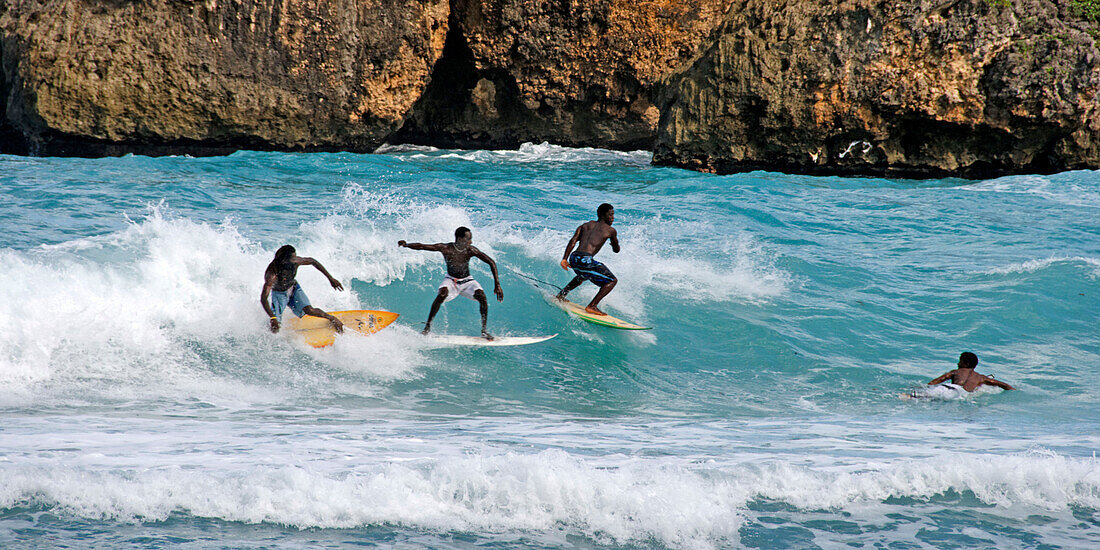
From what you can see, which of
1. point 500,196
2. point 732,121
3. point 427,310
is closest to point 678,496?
point 427,310

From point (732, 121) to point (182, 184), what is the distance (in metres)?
12.0

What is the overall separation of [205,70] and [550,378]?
1625 cm

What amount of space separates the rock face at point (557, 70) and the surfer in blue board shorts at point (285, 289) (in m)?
15.0

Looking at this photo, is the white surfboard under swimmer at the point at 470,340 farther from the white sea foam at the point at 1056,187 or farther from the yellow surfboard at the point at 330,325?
the white sea foam at the point at 1056,187

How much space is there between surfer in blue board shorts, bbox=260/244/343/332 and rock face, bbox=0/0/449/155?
14.5 m

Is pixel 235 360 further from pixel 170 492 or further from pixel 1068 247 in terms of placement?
pixel 1068 247

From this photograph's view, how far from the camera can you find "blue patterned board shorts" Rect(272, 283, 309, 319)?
262 inches

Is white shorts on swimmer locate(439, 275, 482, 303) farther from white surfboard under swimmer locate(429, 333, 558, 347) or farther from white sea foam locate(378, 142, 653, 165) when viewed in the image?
white sea foam locate(378, 142, 653, 165)

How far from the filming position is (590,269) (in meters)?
7.76

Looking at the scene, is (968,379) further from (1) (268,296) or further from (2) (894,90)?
(2) (894,90)

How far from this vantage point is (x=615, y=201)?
1423 centimetres

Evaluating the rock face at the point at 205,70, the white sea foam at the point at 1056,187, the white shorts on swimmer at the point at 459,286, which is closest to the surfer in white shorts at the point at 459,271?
the white shorts on swimmer at the point at 459,286

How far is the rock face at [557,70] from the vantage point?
68.2ft

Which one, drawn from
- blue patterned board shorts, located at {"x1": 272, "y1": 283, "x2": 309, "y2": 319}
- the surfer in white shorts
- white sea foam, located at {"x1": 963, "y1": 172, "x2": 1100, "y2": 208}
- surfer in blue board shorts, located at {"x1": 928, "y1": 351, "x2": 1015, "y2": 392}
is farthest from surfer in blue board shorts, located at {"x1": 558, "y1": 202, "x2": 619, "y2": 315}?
white sea foam, located at {"x1": 963, "y1": 172, "x2": 1100, "y2": 208}
